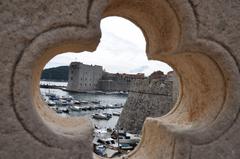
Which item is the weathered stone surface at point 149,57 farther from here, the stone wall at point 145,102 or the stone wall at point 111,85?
the stone wall at point 111,85

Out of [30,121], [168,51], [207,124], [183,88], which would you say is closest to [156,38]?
[168,51]

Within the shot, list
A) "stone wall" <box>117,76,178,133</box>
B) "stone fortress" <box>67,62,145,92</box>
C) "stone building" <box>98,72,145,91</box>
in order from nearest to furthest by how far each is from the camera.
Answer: "stone wall" <box>117,76,178,133</box> < "stone fortress" <box>67,62,145,92</box> < "stone building" <box>98,72,145,91</box>

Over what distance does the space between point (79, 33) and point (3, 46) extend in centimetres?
40

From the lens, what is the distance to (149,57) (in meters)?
2.37

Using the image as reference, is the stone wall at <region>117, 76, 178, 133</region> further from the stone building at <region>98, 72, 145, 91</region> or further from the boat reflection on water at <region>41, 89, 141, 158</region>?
the stone building at <region>98, 72, 145, 91</region>

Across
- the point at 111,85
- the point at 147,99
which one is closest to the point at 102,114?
the point at 147,99

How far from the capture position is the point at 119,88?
72.6 m

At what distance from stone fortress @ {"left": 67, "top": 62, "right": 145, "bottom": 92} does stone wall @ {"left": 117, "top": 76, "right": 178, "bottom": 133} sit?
27715mm

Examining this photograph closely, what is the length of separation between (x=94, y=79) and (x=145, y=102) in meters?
41.4

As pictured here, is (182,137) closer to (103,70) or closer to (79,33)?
(79,33)

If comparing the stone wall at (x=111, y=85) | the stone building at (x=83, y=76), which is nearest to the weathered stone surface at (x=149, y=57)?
the stone building at (x=83, y=76)

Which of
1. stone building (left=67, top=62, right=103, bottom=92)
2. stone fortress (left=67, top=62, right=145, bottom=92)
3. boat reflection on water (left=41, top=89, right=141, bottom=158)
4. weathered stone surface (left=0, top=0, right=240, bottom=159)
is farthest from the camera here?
stone fortress (left=67, top=62, right=145, bottom=92)

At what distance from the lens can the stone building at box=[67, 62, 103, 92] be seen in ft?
196

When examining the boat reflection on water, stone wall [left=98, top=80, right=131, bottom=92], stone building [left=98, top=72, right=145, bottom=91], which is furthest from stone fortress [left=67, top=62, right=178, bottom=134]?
stone wall [left=98, top=80, right=131, bottom=92]
